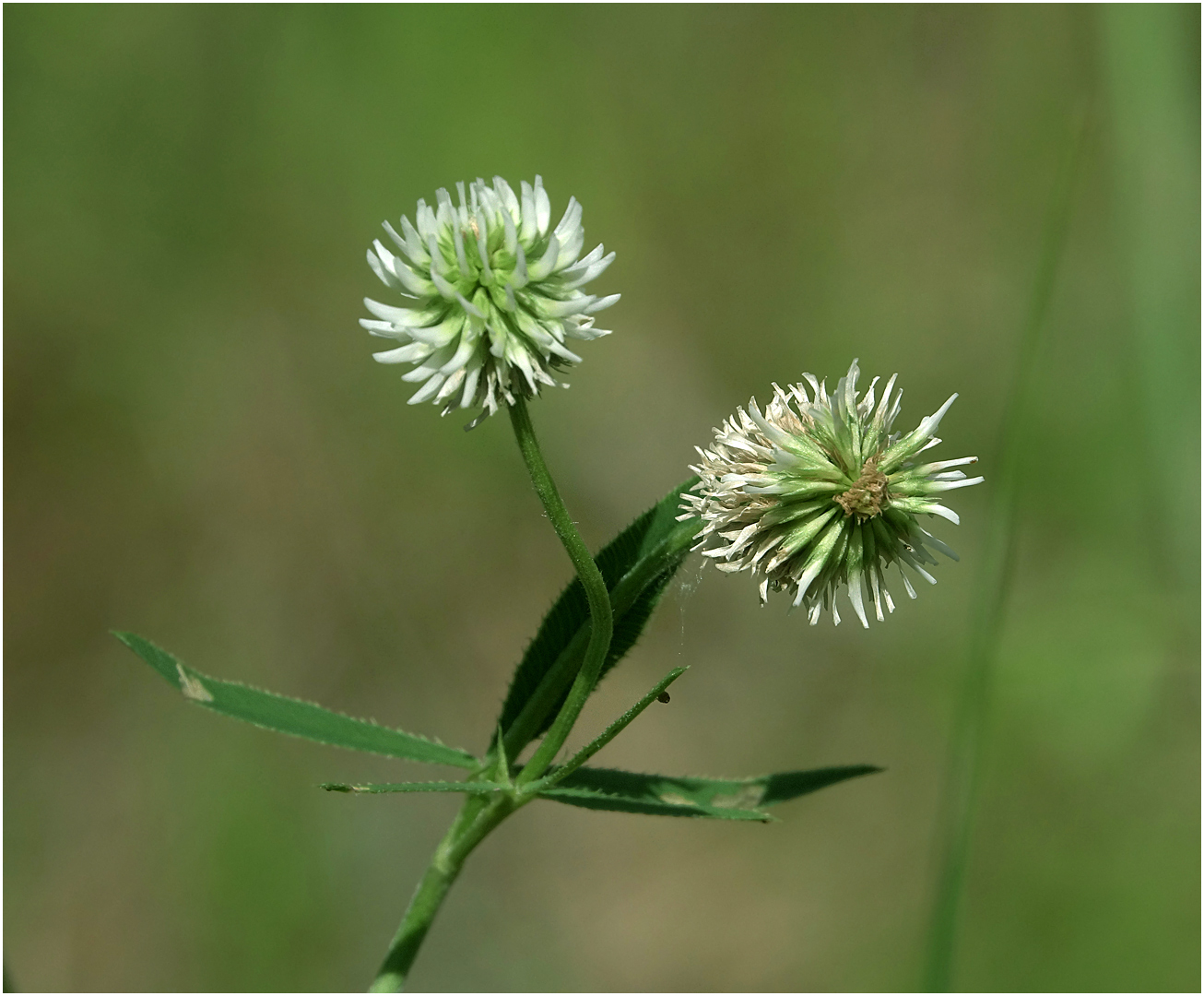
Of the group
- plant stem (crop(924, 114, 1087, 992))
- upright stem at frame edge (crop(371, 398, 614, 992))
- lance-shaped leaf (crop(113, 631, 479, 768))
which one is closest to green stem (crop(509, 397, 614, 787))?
upright stem at frame edge (crop(371, 398, 614, 992))

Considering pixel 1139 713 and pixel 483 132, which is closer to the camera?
pixel 1139 713

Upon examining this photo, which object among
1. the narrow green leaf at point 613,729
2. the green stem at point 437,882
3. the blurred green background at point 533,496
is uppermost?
the blurred green background at point 533,496

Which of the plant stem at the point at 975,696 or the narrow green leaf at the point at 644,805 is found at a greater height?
the plant stem at the point at 975,696

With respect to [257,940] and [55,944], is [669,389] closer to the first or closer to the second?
[257,940]

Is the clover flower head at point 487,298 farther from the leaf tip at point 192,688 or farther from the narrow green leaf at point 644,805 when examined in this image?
the leaf tip at point 192,688

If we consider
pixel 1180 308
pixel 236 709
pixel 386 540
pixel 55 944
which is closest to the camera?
pixel 236 709

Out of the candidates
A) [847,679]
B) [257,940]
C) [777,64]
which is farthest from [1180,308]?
[257,940]

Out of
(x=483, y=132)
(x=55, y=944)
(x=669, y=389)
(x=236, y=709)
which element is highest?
(x=483, y=132)

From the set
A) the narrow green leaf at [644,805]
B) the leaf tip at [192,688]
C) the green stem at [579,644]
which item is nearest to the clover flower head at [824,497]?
the green stem at [579,644]

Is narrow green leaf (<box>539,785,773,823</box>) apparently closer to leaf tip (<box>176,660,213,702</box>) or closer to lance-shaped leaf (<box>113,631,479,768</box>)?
lance-shaped leaf (<box>113,631,479,768</box>)
